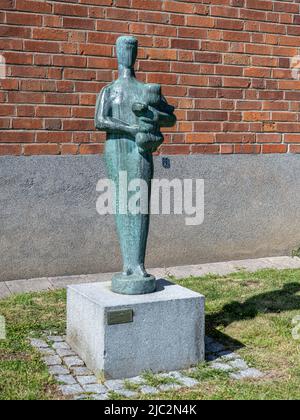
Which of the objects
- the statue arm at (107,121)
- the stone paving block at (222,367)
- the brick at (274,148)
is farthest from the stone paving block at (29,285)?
the brick at (274,148)

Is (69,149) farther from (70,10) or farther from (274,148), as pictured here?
(274,148)

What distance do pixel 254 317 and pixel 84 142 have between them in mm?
2440

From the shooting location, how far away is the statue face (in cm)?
394

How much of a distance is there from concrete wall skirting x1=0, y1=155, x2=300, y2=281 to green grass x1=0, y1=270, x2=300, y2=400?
59 cm

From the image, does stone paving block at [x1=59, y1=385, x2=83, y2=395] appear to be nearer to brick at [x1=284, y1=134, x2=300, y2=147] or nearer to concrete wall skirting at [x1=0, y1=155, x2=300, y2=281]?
concrete wall skirting at [x1=0, y1=155, x2=300, y2=281]

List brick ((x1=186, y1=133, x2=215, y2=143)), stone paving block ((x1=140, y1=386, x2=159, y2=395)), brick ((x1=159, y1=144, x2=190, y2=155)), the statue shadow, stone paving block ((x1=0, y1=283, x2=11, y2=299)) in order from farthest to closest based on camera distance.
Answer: brick ((x1=186, y1=133, x2=215, y2=143))
brick ((x1=159, y1=144, x2=190, y2=155))
stone paving block ((x1=0, y1=283, x2=11, y2=299))
the statue shadow
stone paving block ((x1=140, y1=386, x2=159, y2=395))

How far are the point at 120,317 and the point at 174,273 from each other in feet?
8.56

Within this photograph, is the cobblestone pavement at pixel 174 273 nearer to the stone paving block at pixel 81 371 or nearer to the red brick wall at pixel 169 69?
the red brick wall at pixel 169 69

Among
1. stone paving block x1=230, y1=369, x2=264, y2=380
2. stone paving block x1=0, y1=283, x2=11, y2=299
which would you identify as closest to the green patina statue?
stone paving block x1=230, y1=369, x2=264, y2=380

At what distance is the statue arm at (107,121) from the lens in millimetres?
3824

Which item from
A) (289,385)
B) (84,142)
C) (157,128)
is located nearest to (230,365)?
(289,385)

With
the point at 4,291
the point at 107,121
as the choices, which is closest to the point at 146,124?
the point at 107,121

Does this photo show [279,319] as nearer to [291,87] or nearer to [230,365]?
[230,365]

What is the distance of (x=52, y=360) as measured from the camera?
4023 mm
